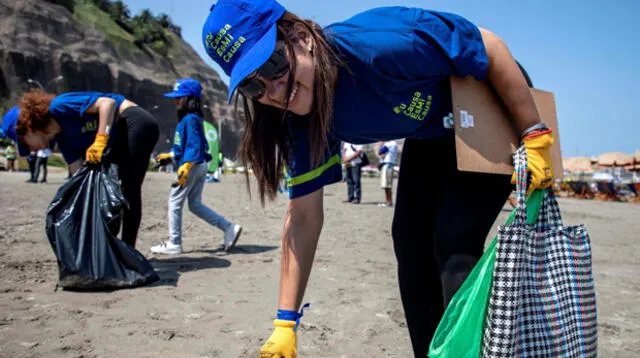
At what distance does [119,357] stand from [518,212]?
5.79 ft

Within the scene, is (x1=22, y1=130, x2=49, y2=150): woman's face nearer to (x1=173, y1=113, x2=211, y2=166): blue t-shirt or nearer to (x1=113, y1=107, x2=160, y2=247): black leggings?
(x1=113, y1=107, x2=160, y2=247): black leggings

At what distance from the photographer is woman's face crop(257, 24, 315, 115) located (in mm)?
1360

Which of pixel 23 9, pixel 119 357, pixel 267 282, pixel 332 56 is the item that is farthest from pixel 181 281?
pixel 23 9

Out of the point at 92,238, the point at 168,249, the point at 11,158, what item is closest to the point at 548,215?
the point at 92,238

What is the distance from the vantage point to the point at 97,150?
3441 mm

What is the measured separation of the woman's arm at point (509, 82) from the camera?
1485 mm

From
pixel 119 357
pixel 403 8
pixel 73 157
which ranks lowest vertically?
pixel 119 357

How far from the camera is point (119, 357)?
7.06 ft

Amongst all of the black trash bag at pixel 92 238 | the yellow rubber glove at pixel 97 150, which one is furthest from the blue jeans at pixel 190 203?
the yellow rubber glove at pixel 97 150

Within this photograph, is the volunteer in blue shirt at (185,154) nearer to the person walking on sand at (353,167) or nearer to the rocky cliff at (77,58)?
the person walking on sand at (353,167)

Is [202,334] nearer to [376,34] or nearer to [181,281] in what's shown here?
[181,281]

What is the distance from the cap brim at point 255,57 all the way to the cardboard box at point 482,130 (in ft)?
1.90

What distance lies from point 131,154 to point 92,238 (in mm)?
752

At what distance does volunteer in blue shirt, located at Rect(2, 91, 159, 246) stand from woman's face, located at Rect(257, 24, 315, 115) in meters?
2.49
